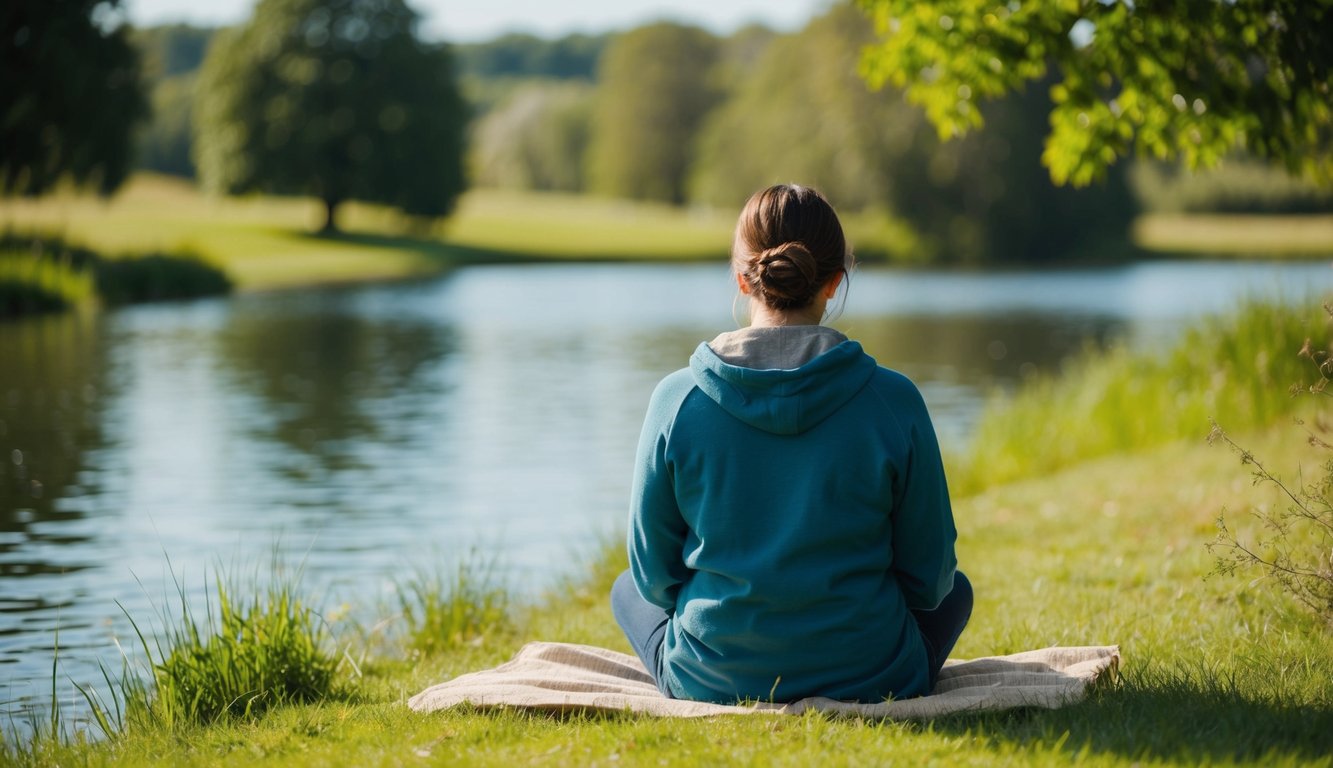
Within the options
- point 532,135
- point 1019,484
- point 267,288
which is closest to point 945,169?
point 267,288

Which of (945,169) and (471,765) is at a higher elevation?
(945,169)

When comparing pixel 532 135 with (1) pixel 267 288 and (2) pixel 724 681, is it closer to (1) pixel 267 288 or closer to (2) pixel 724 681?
(1) pixel 267 288

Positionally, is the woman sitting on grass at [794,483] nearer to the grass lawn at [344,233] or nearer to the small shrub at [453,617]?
the small shrub at [453,617]

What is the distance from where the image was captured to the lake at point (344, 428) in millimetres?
7996

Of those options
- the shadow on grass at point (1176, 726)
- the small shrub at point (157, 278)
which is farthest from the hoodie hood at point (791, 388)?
the small shrub at point (157, 278)

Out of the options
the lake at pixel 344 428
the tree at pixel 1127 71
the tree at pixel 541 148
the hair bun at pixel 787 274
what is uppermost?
the tree at pixel 541 148

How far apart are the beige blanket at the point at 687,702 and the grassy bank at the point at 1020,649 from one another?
0.17ft

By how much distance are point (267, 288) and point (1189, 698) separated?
35707mm

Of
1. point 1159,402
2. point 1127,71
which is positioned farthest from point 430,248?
point 1127,71

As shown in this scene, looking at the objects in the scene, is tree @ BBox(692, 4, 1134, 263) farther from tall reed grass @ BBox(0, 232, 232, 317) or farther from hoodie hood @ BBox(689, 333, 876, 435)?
hoodie hood @ BBox(689, 333, 876, 435)

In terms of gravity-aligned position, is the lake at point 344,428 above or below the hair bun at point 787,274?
below

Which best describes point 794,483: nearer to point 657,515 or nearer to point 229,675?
→ point 657,515

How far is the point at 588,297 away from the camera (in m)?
36.4

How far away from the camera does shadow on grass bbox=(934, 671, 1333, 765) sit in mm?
3299
